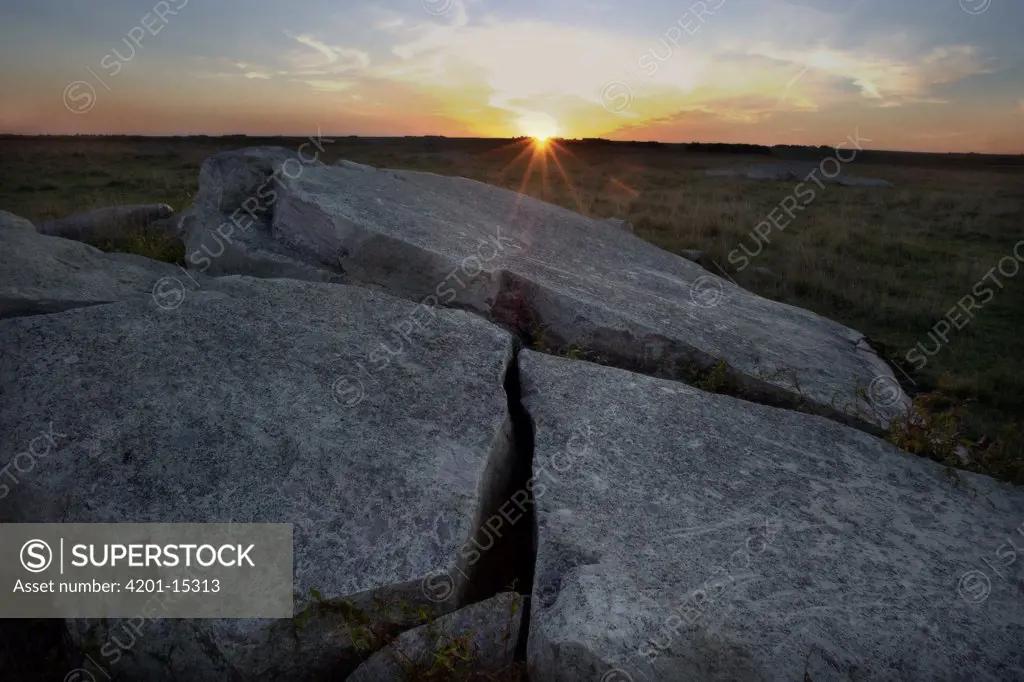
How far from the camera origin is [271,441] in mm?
3111

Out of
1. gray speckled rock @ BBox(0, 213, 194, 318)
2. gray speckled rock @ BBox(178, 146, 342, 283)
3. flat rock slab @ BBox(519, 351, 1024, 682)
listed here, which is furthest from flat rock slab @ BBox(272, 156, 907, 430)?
gray speckled rock @ BBox(0, 213, 194, 318)

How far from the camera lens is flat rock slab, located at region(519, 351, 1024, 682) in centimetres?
245

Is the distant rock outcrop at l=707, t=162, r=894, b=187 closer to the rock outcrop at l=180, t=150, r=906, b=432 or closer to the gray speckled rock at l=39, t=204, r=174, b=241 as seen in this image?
the rock outcrop at l=180, t=150, r=906, b=432

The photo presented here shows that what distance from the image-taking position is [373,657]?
8.14ft

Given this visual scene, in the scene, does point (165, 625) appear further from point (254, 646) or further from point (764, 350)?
point (764, 350)

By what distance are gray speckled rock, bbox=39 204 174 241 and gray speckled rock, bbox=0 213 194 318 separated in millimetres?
2412

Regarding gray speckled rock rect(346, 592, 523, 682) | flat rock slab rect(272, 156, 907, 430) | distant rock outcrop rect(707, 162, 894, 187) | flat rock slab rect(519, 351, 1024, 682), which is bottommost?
gray speckled rock rect(346, 592, 523, 682)

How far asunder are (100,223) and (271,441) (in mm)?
5886

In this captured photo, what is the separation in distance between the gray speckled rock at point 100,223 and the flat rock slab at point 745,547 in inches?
229

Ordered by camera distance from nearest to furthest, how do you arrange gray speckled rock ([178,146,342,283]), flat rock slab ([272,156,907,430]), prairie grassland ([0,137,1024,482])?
flat rock slab ([272,156,907,430]) → gray speckled rock ([178,146,342,283]) → prairie grassland ([0,137,1024,482])

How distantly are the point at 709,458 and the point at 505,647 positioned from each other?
1.54 metres

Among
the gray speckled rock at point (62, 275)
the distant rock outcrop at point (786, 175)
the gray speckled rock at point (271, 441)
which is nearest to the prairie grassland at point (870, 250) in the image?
the gray speckled rock at point (62, 275)

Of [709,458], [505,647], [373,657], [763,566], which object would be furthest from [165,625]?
[709,458]

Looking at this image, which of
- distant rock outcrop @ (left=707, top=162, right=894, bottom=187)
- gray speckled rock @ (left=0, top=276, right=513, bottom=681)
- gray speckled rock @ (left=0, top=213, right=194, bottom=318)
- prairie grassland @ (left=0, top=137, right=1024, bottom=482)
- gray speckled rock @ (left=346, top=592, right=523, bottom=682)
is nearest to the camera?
gray speckled rock @ (left=346, top=592, right=523, bottom=682)
